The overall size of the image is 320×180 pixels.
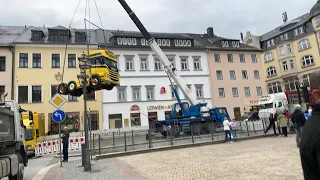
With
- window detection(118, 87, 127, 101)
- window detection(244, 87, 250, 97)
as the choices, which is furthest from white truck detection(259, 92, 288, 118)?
window detection(118, 87, 127, 101)

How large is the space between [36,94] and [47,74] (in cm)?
283

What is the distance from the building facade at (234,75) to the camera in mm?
41656

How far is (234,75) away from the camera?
143 ft

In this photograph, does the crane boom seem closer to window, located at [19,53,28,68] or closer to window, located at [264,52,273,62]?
window, located at [19,53,28,68]

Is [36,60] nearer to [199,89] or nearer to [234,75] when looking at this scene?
[199,89]

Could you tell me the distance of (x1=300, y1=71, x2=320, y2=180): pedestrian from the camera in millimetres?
1782

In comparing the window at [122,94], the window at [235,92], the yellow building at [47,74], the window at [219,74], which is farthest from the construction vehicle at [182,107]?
the window at [235,92]

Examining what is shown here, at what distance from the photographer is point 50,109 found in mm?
32344

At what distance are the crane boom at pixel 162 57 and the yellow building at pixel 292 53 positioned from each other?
99.8 feet

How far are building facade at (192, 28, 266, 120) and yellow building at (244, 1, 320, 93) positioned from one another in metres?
9.12

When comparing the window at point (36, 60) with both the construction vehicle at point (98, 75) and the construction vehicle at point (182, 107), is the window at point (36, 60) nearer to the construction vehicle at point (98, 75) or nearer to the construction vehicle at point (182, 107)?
the construction vehicle at point (182, 107)

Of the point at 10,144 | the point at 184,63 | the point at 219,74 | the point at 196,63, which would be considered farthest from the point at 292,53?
the point at 10,144

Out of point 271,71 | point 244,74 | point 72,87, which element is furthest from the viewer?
point 271,71

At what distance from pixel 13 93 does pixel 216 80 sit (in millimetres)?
28508
